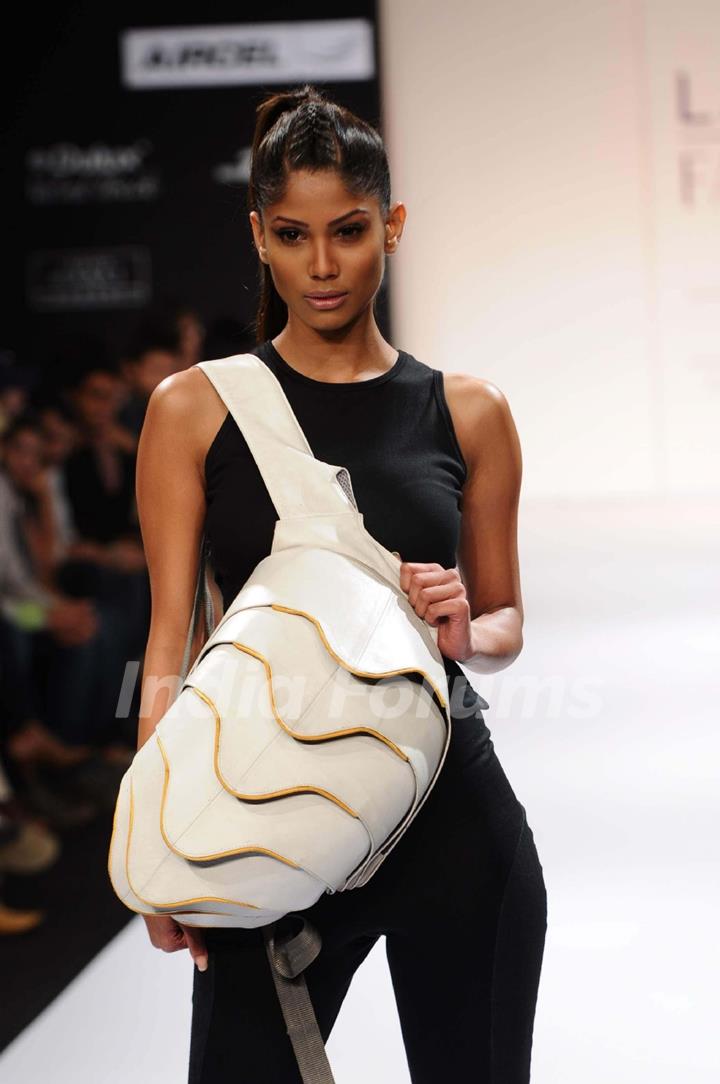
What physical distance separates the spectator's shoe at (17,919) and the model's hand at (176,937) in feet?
6.49

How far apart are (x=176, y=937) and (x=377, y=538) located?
0.38m

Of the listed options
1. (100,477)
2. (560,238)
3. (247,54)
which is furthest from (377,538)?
(247,54)

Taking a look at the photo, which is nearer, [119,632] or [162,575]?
[162,575]

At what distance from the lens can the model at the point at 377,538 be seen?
123 cm

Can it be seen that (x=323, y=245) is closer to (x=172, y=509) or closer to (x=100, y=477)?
(x=172, y=509)

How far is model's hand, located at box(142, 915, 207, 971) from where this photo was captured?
120 cm

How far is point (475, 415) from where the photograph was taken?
4.37ft

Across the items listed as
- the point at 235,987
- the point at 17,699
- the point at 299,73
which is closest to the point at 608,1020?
the point at 235,987

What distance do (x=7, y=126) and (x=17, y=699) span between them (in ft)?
8.80

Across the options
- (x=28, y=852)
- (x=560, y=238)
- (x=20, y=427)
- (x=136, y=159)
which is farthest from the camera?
(x=136, y=159)

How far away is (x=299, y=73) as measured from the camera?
5496 millimetres

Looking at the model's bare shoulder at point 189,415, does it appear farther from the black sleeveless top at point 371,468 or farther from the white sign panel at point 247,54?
the white sign panel at point 247,54

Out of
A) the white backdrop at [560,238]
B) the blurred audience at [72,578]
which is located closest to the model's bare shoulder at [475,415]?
the blurred audience at [72,578]

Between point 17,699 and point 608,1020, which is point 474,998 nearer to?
point 608,1020
